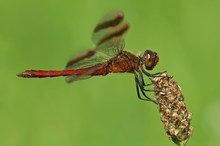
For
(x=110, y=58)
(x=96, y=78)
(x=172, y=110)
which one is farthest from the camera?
(x=96, y=78)

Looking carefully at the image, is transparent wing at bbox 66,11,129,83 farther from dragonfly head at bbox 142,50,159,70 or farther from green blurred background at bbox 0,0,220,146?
green blurred background at bbox 0,0,220,146

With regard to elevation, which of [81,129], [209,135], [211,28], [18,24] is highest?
[18,24]

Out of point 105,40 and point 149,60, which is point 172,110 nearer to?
point 149,60

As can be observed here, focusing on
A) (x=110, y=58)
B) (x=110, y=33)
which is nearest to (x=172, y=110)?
(x=110, y=33)

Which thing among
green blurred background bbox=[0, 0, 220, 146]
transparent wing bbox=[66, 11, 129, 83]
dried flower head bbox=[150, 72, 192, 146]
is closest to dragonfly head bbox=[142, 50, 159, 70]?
transparent wing bbox=[66, 11, 129, 83]

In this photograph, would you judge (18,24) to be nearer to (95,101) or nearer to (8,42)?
(8,42)

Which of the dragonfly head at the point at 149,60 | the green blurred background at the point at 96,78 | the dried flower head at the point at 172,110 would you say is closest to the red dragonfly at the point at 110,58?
the dragonfly head at the point at 149,60

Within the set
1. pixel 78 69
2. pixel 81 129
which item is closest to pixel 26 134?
pixel 81 129
